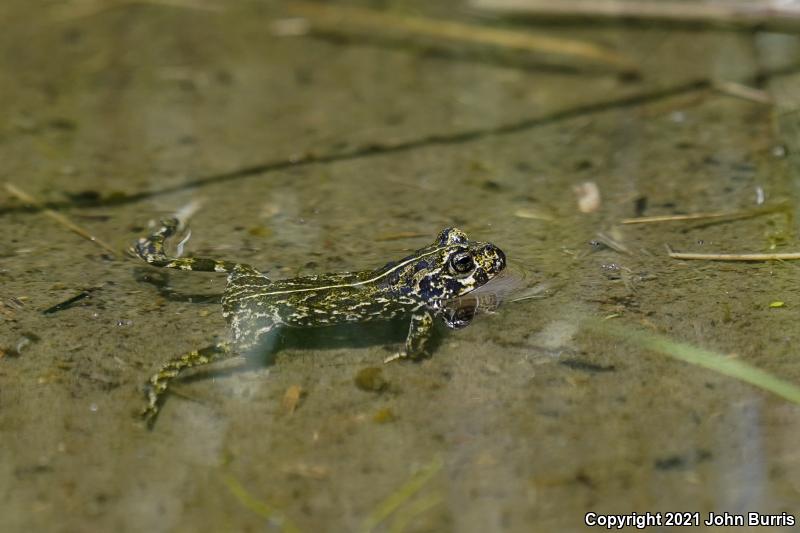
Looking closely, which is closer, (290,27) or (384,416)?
(384,416)

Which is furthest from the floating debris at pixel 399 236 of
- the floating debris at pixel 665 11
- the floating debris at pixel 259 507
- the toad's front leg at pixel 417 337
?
the floating debris at pixel 665 11

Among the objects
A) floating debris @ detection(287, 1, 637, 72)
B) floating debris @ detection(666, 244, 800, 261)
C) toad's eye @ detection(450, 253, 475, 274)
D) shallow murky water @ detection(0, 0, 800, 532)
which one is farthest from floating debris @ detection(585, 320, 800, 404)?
floating debris @ detection(287, 1, 637, 72)

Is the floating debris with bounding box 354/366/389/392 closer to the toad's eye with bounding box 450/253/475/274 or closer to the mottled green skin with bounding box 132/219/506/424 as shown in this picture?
the mottled green skin with bounding box 132/219/506/424

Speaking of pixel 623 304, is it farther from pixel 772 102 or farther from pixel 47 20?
pixel 47 20

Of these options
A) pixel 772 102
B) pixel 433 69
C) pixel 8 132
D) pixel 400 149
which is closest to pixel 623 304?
pixel 400 149

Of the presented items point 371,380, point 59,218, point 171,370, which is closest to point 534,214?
point 371,380

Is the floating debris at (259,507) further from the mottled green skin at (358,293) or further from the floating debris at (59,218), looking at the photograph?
the floating debris at (59,218)

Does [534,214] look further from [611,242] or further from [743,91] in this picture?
[743,91]

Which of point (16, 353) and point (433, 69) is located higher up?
point (433, 69)
